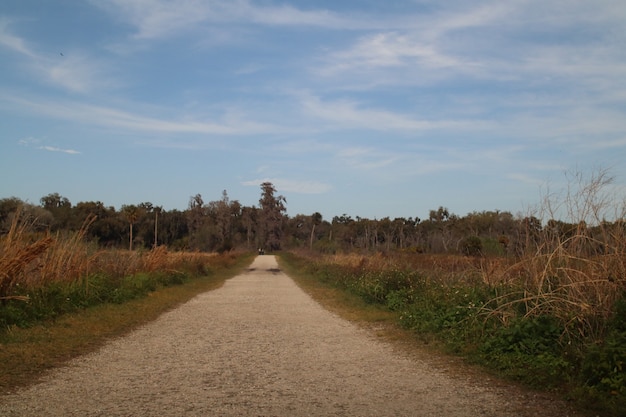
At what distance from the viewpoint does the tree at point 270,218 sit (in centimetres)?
12050

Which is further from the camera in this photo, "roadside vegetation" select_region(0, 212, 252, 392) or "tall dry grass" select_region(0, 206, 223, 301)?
"tall dry grass" select_region(0, 206, 223, 301)

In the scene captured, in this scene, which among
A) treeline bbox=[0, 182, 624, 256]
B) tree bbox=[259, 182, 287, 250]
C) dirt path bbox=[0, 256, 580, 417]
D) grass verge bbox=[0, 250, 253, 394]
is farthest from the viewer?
tree bbox=[259, 182, 287, 250]

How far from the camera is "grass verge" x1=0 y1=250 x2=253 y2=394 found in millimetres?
7348

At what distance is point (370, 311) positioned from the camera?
50.6 feet

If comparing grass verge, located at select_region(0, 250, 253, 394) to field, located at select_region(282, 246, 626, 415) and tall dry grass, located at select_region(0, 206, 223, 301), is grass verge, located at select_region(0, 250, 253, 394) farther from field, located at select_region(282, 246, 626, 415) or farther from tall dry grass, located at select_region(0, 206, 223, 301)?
field, located at select_region(282, 246, 626, 415)

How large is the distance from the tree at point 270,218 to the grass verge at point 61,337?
104010 millimetres

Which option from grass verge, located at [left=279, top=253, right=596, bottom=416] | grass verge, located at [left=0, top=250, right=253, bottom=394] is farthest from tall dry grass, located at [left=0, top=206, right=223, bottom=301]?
grass verge, located at [left=279, top=253, right=596, bottom=416]

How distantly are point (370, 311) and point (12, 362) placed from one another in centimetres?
979

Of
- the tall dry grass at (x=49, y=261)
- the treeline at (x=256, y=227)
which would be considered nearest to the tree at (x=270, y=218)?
the treeline at (x=256, y=227)

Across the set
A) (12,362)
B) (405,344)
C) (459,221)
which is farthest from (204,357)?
(459,221)

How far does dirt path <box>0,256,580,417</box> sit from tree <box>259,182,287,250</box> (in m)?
109

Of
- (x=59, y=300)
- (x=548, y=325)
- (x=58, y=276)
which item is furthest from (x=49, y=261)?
(x=548, y=325)

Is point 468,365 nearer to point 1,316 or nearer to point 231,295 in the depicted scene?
point 1,316

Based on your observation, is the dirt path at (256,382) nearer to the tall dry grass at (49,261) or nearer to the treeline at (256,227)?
the tall dry grass at (49,261)
